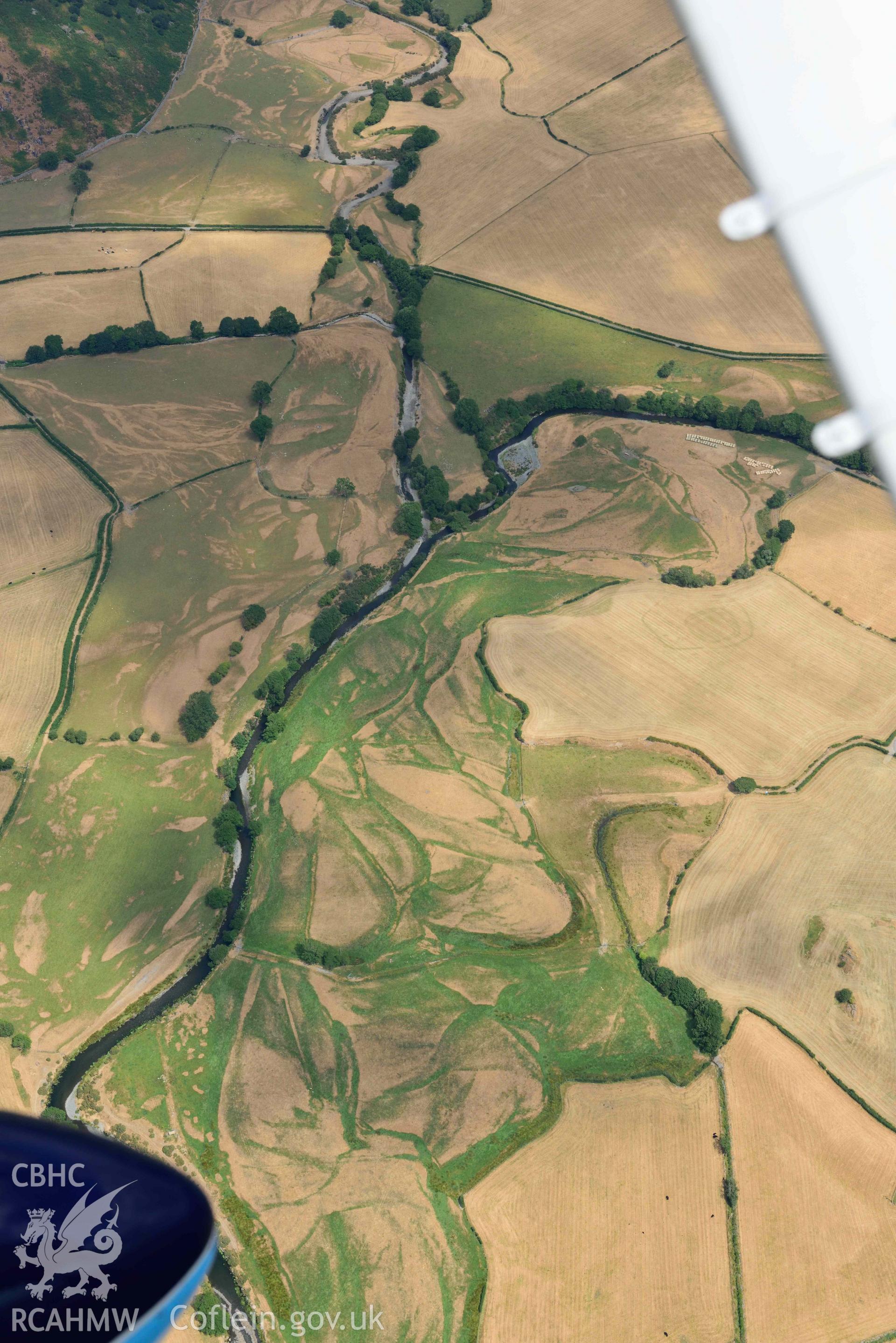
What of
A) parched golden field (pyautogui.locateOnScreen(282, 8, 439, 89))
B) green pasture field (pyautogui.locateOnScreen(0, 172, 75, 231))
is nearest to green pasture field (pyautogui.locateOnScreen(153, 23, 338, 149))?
parched golden field (pyautogui.locateOnScreen(282, 8, 439, 89))

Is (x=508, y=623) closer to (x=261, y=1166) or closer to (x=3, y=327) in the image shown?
(x=261, y=1166)

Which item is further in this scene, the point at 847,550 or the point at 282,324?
the point at 282,324

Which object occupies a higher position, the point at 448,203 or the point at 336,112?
the point at 336,112

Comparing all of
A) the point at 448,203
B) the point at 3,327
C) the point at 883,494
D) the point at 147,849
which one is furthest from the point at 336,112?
the point at 147,849

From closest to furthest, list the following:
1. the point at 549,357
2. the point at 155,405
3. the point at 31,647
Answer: the point at 31,647 < the point at 155,405 < the point at 549,357

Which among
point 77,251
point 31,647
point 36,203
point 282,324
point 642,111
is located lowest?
point 31,647

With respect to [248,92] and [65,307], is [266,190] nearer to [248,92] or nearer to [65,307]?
[248,92]

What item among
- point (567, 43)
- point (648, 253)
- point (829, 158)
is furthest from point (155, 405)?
point (829, 158)
